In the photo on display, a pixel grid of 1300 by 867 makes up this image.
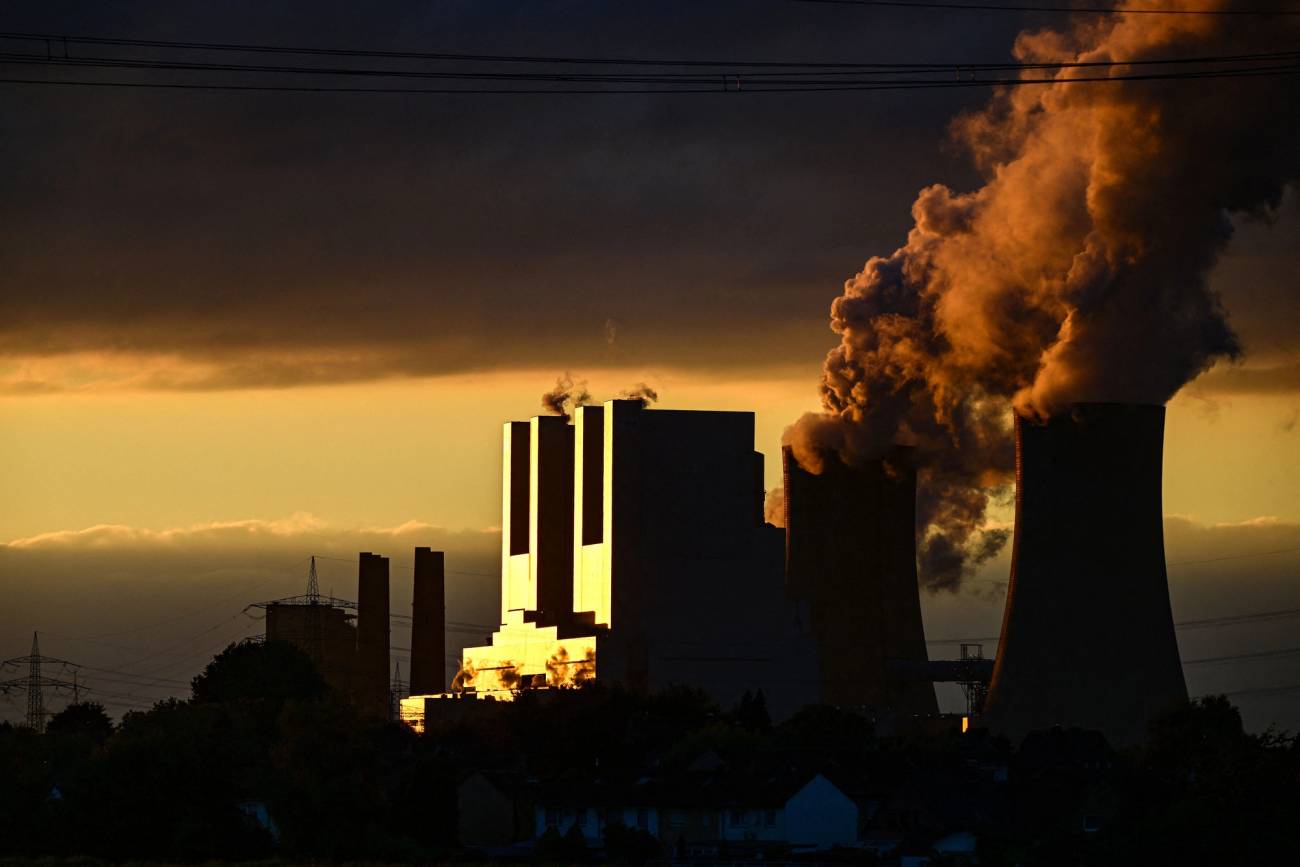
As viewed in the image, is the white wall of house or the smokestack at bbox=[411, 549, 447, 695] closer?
the white wall of house

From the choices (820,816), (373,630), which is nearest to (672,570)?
(373,630)

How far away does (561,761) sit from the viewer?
55.1m

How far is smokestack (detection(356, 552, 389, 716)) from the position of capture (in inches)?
3297

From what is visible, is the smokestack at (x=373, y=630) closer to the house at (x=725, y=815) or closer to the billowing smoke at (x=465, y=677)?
the billowing smoke at (x=465, y=677)

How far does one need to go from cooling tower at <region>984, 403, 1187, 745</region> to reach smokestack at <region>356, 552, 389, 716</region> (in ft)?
123

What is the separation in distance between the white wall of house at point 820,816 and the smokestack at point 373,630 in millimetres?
41519

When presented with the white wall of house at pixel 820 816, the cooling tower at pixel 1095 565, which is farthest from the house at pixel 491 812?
the cooling tower at pixel 1095 565

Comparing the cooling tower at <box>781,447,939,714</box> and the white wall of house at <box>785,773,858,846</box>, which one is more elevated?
the cooling tower at <box>781,447,939,714</box>

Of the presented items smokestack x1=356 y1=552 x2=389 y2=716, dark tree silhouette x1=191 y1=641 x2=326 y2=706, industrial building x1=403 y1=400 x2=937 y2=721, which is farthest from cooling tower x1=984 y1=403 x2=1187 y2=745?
smokestack x1=356 y1=552 x2=389 y2=716

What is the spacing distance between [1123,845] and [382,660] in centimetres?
5234

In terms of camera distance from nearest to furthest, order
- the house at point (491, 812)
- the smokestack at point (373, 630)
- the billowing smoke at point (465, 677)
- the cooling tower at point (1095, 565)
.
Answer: the house at point (491, 812), the cooling tower at point (1095, 565), the billowing smoke at point (465, 677), the smokestack at point (373, 630)

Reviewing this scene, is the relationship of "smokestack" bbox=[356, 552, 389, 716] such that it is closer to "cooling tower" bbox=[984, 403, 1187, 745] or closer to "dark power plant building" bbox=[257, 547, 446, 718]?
"dark power plant building" bbox=[257, 547, 446, 718]

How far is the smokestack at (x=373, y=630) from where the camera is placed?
83750mm

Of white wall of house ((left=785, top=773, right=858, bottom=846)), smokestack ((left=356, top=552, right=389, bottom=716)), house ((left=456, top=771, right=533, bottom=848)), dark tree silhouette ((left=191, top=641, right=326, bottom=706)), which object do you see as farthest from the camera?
smokestack ((left=356, top=552, right=389, bottom=716))
